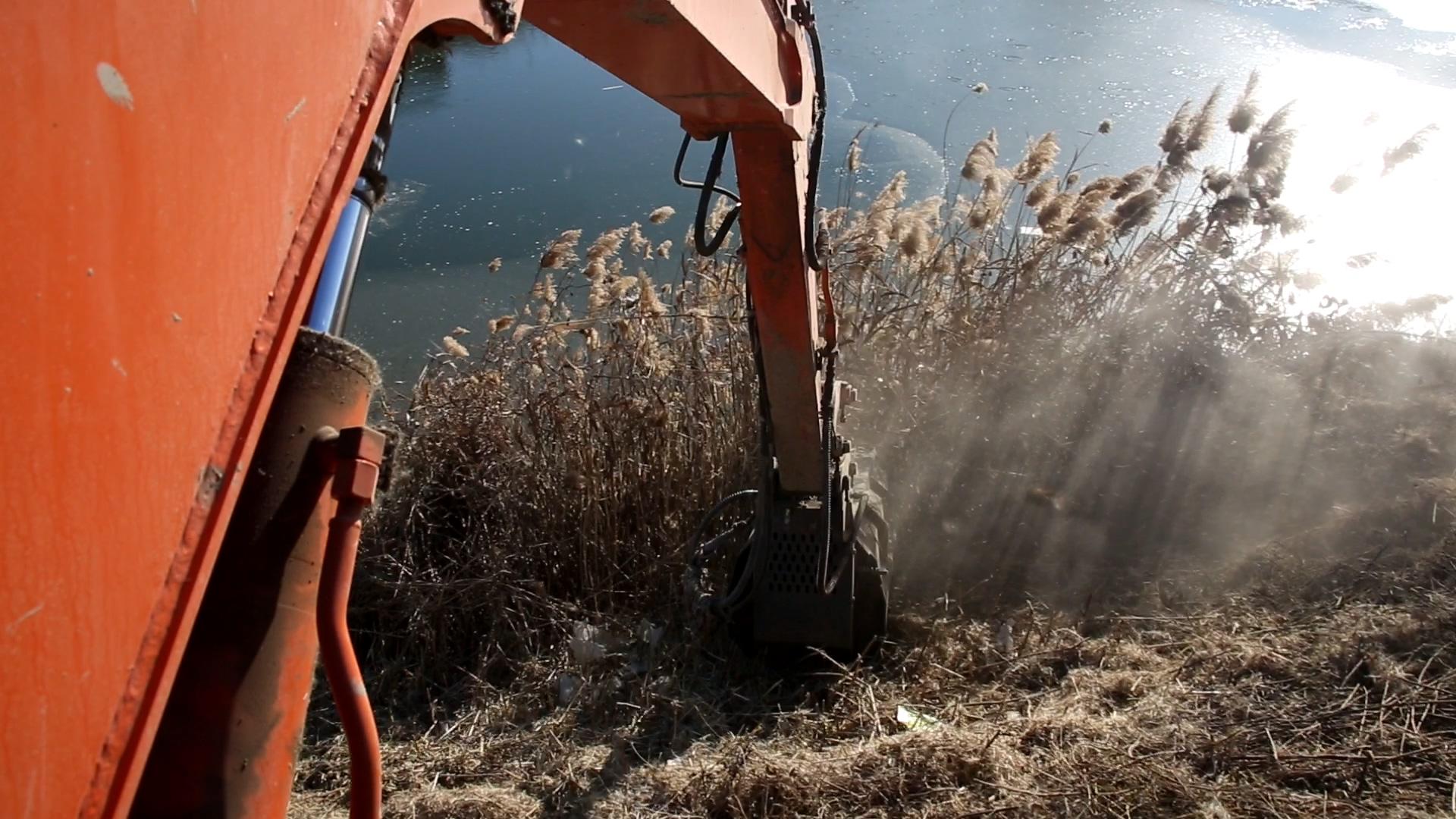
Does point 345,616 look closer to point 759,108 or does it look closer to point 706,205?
point 759,108

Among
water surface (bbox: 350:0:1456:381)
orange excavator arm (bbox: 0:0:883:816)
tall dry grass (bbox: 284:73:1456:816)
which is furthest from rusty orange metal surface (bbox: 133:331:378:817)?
water surface (bbox: 350:0:1456:381)

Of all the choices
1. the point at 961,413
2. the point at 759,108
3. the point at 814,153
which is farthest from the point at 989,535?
the point at 759,108

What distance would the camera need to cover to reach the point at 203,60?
834 mm

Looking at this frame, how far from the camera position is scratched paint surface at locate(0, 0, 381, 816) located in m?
0.71

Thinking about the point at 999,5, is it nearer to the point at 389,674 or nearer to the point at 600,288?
the point at 600,288

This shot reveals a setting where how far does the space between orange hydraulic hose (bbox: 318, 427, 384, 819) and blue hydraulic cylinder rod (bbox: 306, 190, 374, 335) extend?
158 mm

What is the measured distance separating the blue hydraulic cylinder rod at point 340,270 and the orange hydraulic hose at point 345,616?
0.16 metres

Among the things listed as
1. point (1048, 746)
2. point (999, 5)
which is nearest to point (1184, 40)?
point (999, 5)

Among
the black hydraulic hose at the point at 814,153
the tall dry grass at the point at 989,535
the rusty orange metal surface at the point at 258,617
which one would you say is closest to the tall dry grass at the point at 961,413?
the tall dry grass at the point at 989,535

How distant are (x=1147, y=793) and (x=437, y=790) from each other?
1.91m

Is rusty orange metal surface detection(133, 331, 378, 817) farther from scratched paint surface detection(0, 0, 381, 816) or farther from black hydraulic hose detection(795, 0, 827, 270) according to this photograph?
black hydraulic hose detection(795, 0, 827, 270)

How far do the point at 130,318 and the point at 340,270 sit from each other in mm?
497

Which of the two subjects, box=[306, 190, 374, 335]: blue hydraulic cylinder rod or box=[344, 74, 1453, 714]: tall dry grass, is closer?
box=[306, 190, 374, 335]: blue hydraulic cylinder rod

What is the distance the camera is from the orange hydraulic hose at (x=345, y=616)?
1.17 meters
